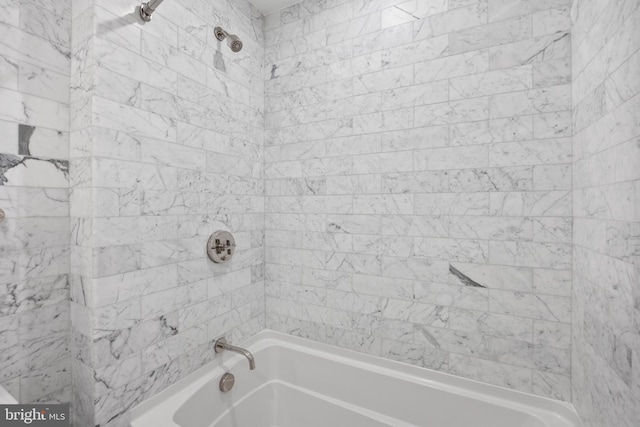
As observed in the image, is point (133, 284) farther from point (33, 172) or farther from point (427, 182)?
point (427, 182)

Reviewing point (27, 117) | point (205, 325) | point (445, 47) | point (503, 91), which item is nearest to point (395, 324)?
point (205, 325)

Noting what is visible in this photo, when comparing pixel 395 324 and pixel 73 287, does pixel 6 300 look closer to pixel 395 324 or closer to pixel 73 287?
pixel 73 287

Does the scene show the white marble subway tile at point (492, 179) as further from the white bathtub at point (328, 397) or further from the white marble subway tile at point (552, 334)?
the white bathtub at point (328, 397)

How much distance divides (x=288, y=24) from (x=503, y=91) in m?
1.34

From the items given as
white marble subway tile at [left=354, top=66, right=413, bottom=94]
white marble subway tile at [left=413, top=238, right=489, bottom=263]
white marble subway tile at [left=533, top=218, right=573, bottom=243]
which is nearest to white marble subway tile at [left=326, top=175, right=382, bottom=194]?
white marble subway tile at [left=413, top=238, right=489, bottom=263]

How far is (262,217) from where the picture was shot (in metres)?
1.96

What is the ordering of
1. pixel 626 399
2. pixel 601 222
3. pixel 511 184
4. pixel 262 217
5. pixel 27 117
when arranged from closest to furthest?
pixel 626 399 < pixel 601 222 < pixel 27 117 < pixel 511 184 < pixel 262 217

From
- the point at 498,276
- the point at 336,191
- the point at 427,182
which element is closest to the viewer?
the point at 498,276

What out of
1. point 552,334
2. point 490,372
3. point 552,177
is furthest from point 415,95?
point 490,372

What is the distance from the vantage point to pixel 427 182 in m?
1.48

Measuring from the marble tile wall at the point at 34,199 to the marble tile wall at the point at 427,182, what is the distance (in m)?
1.04

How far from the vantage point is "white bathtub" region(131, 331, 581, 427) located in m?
1.29

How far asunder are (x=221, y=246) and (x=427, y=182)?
1.13 metres

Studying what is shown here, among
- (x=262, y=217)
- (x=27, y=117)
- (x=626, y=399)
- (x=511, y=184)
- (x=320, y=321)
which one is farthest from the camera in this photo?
(x=262, y=217)
